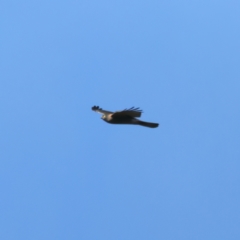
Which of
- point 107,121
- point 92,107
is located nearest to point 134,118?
point 107,121

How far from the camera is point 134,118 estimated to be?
92.7 feet

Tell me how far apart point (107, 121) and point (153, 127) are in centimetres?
233

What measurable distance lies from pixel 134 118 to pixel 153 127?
1529 millimetres

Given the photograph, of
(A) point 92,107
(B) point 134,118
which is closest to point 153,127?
(B) point 134,118

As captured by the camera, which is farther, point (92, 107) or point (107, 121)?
point (92, 107)

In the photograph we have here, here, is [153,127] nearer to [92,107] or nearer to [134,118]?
[134,118]

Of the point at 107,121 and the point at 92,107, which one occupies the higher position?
the point at 92,107

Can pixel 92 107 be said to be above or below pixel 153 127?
above

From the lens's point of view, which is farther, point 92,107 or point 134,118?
point 92,107

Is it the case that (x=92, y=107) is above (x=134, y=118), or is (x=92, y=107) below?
above

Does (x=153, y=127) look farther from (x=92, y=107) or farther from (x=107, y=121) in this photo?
(x=92, y=107)

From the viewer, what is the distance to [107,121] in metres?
28.7

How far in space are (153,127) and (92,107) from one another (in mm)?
6053
